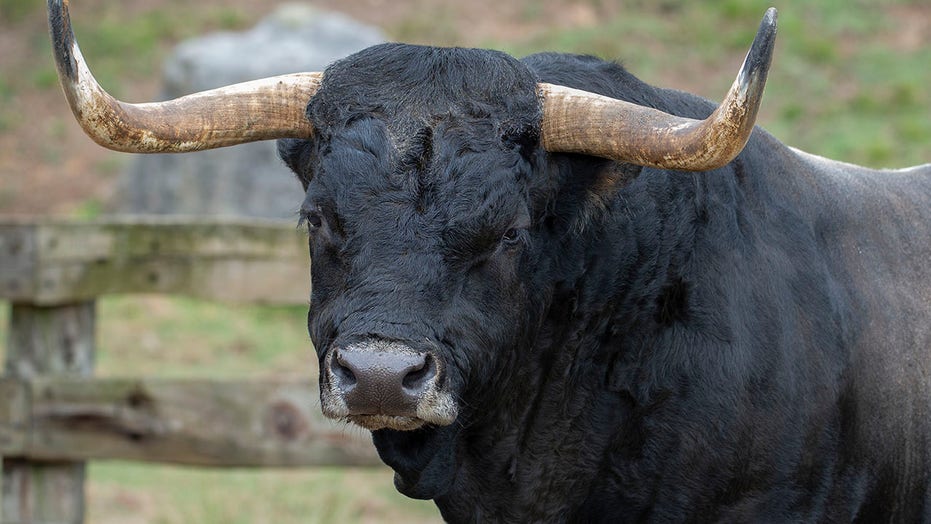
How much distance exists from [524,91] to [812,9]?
43.4 feet

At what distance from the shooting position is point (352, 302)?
3.69 metres

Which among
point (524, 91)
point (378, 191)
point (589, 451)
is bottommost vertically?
point (589, 451)

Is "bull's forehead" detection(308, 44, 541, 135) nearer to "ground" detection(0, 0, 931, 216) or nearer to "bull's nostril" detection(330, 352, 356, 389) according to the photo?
"bull's nostril" detection(330, 352, 356, 389)

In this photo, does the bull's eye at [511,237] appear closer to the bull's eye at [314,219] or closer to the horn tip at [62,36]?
the bull's eye at [314,219]

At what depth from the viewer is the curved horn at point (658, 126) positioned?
11.1ft

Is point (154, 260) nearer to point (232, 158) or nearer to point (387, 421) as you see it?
point (387, 421)

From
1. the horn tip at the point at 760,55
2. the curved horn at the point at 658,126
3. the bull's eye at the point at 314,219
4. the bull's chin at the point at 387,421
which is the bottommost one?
the bull's chin at the point at 387,421

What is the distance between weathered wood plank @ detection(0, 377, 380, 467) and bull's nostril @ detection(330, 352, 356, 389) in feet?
9.55

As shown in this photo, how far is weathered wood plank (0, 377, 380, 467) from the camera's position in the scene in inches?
254

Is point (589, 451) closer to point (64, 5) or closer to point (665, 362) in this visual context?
point (665, 362)

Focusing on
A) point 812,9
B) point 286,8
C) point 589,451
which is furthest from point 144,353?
point 812,9

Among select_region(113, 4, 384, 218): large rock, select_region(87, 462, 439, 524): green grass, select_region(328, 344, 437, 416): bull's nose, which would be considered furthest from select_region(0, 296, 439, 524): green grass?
select_region(328, 344, 437, 416): bull's nose

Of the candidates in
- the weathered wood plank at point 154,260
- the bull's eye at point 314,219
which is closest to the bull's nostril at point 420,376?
the bull's eye at point 314,219

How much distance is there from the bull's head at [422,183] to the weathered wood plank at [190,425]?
93.7 inches
